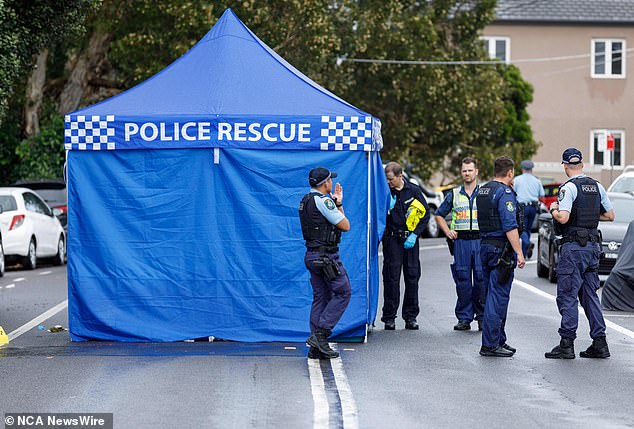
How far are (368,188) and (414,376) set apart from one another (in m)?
2.73

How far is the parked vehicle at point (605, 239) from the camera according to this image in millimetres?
18844

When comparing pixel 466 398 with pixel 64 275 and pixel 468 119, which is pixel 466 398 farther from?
pixel 468 119

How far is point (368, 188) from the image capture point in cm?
1276

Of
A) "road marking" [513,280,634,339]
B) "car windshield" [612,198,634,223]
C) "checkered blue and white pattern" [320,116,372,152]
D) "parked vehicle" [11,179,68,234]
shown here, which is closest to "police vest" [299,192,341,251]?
"checkered blue and white pattern" [320,116,372,152]

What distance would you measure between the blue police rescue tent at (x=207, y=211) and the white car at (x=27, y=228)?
10.4 metres

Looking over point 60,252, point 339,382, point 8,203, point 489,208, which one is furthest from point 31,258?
point 339,382

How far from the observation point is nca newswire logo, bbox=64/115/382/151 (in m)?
12.6

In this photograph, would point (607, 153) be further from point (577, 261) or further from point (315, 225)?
point (315, 225)

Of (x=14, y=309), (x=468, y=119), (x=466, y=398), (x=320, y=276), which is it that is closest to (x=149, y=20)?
(x=468, y=119)

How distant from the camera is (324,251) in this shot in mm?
11414

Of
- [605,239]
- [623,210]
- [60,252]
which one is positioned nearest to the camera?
[605,239]

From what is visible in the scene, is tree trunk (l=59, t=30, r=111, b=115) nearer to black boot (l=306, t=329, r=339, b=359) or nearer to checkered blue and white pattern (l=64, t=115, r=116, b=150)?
checkered blue and white pattern (l=64, t=115, r=116, b=150)

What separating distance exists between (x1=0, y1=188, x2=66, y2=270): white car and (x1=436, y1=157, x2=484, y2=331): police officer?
1137 cm

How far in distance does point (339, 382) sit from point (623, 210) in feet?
35.0
